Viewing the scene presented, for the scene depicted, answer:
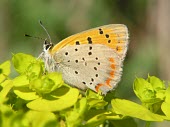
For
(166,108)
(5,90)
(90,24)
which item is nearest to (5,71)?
(5,90)

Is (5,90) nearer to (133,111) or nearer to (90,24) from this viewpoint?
(133,111)

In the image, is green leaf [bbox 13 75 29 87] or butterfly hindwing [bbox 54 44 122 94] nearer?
green leaf [bbox 13 75 29 87]

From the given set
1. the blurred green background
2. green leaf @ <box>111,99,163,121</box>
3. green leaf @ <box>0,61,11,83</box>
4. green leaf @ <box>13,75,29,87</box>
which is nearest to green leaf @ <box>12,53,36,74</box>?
green leaf @ <box>0,61,11,83</box>

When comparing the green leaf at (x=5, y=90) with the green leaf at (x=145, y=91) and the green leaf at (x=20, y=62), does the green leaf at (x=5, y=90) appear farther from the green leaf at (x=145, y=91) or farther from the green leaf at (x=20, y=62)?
the green leaf at (x=145, y=91)

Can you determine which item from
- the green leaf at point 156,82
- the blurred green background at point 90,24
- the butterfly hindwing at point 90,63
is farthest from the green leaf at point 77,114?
the blurred green background at point 90,24

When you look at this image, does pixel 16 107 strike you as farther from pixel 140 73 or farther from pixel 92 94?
pixel 140 73

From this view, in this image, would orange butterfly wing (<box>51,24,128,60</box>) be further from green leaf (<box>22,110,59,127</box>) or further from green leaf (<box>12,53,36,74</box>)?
green leaf (<box>22,110,59,127</box>)

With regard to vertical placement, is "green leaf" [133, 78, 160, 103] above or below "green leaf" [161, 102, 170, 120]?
above
